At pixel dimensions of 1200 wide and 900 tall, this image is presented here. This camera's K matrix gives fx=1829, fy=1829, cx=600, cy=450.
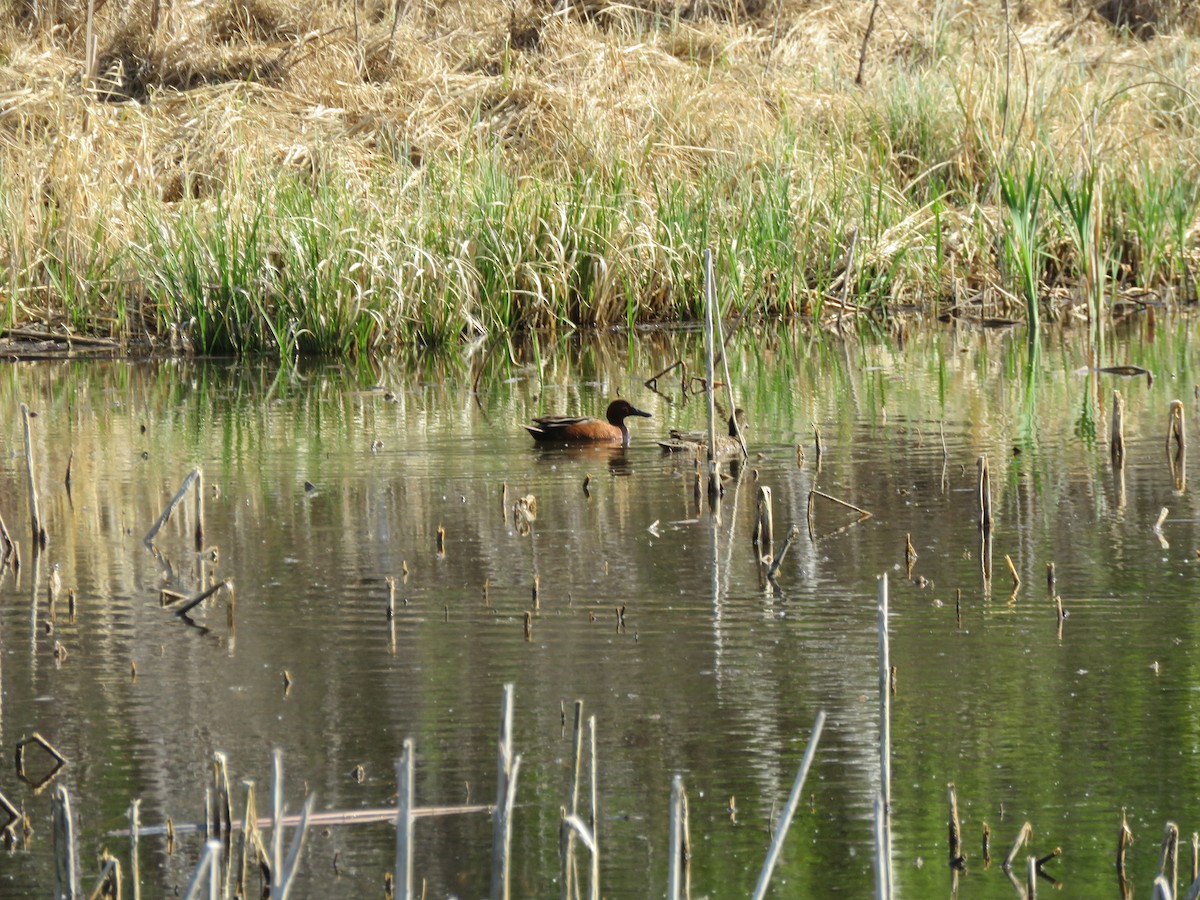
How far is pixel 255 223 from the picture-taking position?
12.1 metres

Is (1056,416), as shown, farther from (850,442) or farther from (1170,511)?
(1170,511)

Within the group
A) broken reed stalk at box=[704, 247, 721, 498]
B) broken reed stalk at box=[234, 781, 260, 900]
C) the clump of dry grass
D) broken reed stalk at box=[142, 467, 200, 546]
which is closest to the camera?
broken reed stalk at box=[234, 781, 260, 900]

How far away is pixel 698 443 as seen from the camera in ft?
27.6

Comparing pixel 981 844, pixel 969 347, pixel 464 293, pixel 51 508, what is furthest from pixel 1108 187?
pixel 981 844

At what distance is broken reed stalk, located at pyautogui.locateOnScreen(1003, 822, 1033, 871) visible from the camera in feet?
11.5

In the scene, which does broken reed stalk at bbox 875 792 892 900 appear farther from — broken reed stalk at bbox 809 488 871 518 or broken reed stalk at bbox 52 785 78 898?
broken reed stalk at bbox 809 488 871 518

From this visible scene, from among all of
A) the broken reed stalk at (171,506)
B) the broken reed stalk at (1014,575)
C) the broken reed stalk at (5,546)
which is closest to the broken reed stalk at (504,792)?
the broken reed stalk at (1014,575)

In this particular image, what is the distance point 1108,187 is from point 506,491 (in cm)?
875

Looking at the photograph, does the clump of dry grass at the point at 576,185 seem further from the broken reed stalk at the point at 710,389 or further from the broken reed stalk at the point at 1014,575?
the broken reed stalk at the point at 1014,575

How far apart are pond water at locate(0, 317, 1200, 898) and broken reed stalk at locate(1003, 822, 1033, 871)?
0.03 m

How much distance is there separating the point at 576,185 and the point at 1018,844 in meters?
10.9

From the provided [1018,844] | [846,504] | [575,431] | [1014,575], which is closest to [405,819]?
[1018,844]

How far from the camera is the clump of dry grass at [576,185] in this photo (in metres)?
12.8

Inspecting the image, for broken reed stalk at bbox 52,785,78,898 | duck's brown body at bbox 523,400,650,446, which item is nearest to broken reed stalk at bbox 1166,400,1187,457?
duck's brown body at bbox 523,400,650,446
